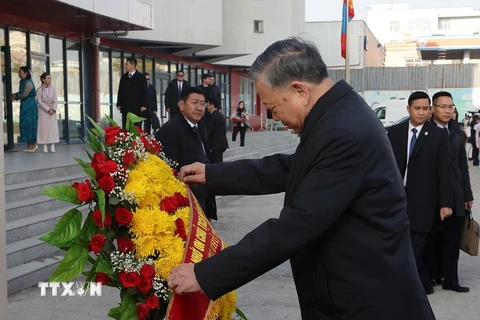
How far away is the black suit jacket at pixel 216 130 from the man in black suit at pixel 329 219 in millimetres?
7960

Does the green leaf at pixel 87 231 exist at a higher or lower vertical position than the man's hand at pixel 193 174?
lower

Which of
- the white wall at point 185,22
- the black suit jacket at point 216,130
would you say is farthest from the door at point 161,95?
the black suit jacket at point 216,130

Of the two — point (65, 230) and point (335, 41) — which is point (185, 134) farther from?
point (335, 41)

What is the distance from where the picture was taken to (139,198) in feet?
8.49

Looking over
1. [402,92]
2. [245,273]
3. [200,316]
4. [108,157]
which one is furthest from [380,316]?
[402,92]

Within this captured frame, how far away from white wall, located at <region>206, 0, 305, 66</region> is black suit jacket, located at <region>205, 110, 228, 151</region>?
1590 cm

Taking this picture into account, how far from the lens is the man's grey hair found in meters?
2.13

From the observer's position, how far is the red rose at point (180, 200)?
269 cm

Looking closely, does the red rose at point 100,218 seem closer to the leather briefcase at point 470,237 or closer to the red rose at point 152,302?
the red rose at point 152,302

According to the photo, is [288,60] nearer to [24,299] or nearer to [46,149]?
[24,299]

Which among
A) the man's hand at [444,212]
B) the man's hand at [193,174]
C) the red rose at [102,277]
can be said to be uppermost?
the man's hand at [193,174]

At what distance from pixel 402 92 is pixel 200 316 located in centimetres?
4307

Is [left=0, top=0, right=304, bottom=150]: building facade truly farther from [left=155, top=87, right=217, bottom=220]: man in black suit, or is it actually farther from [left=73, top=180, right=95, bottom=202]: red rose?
[left=73, top=180, right=95, bottom=202]: red rose

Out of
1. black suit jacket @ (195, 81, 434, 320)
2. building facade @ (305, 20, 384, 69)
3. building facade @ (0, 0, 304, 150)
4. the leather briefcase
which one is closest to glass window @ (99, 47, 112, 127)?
building facade @ (0, 0, 304, 150)
